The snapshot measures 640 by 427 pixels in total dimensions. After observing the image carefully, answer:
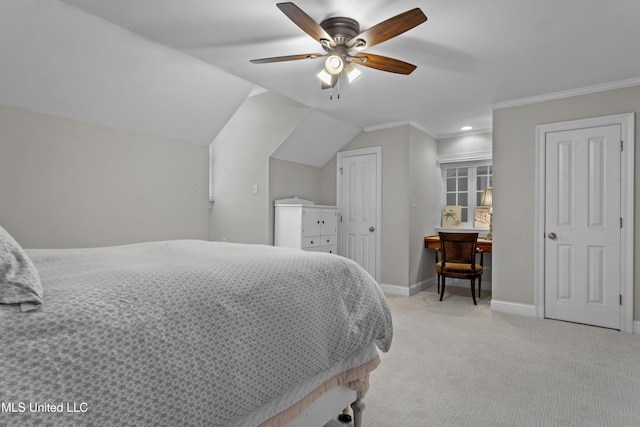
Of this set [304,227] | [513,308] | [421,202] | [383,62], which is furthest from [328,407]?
[421,202]

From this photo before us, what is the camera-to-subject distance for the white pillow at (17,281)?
0.71 m

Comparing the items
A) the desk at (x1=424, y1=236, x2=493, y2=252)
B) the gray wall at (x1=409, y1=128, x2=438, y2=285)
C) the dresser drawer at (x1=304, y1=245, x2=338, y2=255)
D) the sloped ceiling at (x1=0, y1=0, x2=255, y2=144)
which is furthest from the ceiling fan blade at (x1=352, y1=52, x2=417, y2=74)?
the desk at (x1=424, y1=236, x2=493, y2=252)

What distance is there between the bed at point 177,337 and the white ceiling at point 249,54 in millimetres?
1709

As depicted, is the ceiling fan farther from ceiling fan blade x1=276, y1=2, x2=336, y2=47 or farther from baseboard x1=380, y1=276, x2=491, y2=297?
baseboard x1=380, y1=276, x2=491, y2=297

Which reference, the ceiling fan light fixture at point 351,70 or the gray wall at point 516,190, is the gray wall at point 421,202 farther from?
the ceiling fan light fixture at point 351,70

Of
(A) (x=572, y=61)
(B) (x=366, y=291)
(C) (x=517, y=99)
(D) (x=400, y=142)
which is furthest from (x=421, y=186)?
(B) (x=366, y=291)

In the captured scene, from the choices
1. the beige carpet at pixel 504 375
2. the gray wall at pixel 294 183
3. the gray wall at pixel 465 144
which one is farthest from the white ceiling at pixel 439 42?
the beige carpet at pixel 504 375

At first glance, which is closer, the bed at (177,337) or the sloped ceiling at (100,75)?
the bed at (177,337)

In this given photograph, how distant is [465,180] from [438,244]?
1305 mm

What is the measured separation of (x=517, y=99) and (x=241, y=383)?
413cm

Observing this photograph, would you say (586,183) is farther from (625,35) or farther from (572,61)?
(625,35)

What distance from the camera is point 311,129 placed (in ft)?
15.1

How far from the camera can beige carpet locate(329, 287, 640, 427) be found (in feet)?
6.09

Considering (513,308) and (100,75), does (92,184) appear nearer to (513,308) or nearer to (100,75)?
(100,75)
